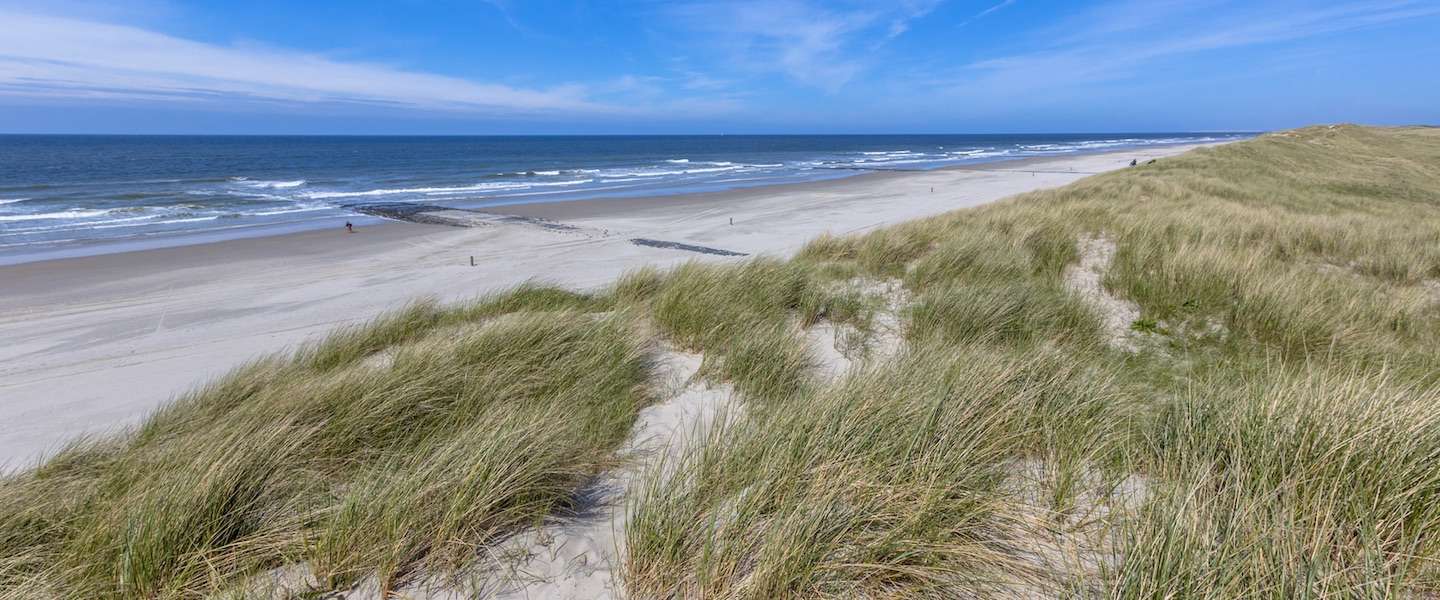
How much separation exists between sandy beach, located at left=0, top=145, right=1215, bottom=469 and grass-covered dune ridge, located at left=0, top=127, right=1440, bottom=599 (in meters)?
2.11

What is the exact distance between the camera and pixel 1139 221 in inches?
369

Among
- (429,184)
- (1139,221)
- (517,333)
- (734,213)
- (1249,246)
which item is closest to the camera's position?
(517,333)

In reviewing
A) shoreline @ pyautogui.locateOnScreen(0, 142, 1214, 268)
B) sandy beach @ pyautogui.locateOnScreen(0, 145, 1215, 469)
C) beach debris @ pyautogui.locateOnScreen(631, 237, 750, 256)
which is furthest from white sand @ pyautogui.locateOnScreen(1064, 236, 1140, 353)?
shoreline @ pyautogui.locateOnScreen(0, 142, 1214, 268)

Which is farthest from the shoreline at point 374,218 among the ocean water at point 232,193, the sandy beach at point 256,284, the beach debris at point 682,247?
the beach debris at point 682,247

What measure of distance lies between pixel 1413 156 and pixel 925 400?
42.2m

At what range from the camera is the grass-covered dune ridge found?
7.34 ft

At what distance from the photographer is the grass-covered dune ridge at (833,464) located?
2.24m

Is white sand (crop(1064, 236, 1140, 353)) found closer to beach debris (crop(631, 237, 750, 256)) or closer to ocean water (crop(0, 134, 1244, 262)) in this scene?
beach debris (crop(631, 237, 750, 256))

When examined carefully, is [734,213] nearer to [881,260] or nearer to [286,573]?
[881,260]

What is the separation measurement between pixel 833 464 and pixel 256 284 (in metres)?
11.5

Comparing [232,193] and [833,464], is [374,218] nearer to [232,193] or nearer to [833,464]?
[232,193]

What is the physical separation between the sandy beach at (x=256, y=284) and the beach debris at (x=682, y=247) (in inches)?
2.6

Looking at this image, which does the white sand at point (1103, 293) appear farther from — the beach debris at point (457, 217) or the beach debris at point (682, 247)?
the beach debris at point (457, 217)

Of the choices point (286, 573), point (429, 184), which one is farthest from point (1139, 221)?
point (429, 184)
